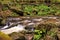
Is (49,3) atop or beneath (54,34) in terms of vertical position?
beneath

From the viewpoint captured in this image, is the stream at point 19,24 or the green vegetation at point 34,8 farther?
the green vegetation at point 34,8

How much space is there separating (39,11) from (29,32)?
7324 millimetres

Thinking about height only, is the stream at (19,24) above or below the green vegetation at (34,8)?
above

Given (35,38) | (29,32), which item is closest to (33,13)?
(29,32)

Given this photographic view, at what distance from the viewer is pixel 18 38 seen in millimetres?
7832

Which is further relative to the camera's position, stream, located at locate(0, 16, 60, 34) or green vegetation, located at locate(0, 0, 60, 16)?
green vegetation, located at locate(0, 0, 60, 16)

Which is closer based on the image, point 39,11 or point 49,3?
point 39,11

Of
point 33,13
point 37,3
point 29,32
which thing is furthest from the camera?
point 37,3

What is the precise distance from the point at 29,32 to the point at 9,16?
5.94 metres

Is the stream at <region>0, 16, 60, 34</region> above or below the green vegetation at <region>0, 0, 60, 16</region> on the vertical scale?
above

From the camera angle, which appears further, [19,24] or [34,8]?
[34,8]

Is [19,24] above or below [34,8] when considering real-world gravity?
above

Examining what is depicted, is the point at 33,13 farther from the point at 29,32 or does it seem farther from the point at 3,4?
the point at 29,32

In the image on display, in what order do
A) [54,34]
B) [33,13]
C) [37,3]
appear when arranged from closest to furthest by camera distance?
[54,34] < [33,13] < [37,3]
